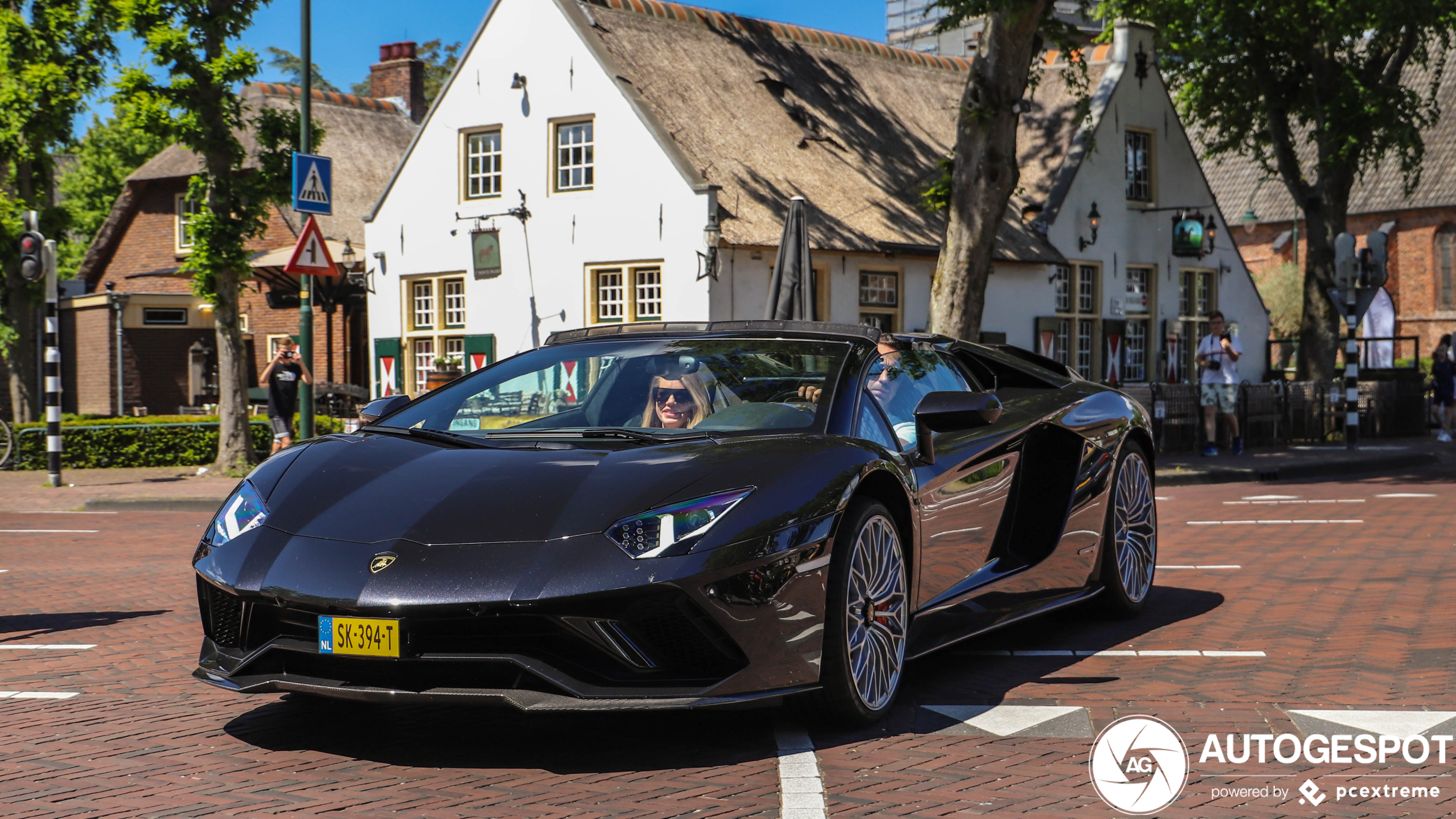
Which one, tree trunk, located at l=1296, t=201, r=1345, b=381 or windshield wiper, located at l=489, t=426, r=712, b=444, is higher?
tree trunk, located at l=1296, t=201, r=1345, b=381

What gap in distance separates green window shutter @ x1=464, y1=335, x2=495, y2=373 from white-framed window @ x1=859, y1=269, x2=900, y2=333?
20.7 ft

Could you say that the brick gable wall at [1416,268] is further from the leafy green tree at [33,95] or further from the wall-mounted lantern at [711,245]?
the leafy green tree at [33,95]

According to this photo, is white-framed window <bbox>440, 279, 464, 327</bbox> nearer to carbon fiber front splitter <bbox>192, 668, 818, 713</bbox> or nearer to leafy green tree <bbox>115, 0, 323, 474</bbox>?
leafy green tree <bbox>115, 0, 323, 474</bbox>

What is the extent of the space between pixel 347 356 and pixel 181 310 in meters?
6.68

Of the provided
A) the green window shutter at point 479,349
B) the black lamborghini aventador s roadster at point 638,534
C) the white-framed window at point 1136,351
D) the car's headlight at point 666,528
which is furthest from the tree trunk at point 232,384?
the white-framed window at point 1136,351

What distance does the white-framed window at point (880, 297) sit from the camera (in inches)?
988

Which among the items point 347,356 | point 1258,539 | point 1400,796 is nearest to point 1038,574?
point 1400,796

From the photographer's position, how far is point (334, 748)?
14.9 ft

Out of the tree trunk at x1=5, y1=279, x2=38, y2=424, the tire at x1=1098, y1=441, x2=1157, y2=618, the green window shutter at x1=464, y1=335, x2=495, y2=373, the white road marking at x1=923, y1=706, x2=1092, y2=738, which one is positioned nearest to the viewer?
the white road marking at x1=923, y1=706, x2=1092, y2=738

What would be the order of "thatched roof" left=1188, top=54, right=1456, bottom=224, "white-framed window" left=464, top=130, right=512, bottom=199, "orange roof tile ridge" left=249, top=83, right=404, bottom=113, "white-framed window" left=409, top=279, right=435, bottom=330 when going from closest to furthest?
"white-framed window" left=464, top=130, right=512, bottom=199 → "white-framed window" left=409, top=279, right=435, bottom=330 → "orange roof tile ridge" left=249, top=83, right=404, bottom=113 → "thatched roof" left=1188, top=54, right=1456, bottom=224

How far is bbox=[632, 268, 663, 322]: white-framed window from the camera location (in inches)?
929

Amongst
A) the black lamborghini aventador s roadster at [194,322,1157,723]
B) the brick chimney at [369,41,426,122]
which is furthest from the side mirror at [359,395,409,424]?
the brick chimney at [369,41,426,122]

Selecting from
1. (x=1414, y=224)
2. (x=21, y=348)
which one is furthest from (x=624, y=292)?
(x=1414, y=224)

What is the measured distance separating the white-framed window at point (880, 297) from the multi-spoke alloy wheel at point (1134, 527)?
17532 millimetres
